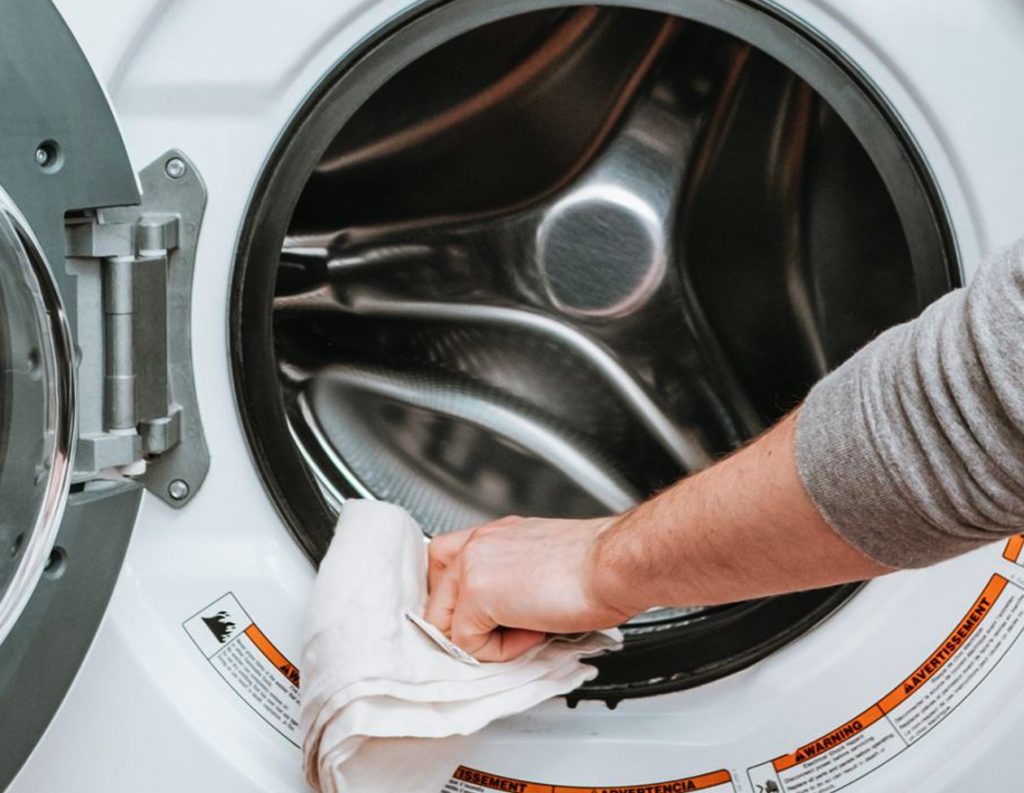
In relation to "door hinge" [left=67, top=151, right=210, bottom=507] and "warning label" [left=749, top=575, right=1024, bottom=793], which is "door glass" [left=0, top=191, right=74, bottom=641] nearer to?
"door hinge" [left=67, top=151, right=210, bottom=507]

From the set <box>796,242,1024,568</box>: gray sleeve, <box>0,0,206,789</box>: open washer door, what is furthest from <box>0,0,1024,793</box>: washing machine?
<box>796,242,1024,568</box>: gray sleeve

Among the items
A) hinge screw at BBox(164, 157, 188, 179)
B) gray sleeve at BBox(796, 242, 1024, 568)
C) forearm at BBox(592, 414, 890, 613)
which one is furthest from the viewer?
hinge screw at BBox(164, 157, 188, 179)

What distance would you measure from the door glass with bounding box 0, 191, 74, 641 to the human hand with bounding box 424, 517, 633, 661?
286 mm

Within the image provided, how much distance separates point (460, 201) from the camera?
1.09m

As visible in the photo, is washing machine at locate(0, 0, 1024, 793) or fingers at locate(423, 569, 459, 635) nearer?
washing machine at locate(0, 0, 1024, 793)

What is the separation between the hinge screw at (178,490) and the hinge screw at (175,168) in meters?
0.20

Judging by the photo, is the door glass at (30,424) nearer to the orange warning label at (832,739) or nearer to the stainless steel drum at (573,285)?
the stainless steel drum at (573,285)

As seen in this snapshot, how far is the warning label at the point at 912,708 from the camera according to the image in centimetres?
83

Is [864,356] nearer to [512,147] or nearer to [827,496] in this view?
[827,496]

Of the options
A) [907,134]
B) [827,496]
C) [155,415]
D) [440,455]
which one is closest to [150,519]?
[155,415]

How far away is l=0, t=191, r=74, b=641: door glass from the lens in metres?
0.67

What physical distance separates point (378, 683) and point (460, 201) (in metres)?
0.49

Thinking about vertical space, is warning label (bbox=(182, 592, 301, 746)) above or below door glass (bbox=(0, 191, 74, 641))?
below

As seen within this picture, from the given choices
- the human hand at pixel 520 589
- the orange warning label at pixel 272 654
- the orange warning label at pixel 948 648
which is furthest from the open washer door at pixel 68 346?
the orange warning label at pixel 948 648
